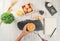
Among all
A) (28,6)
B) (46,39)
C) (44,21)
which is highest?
(28,6)

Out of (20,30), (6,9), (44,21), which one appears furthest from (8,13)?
(44,21)

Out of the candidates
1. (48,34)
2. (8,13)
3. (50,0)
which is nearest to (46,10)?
(50,0)

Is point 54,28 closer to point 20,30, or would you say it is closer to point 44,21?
point 44,21

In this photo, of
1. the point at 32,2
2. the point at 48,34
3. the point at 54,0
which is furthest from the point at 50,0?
the point at 48,34

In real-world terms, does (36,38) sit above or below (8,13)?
below

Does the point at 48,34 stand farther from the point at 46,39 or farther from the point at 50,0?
the point at 50,0

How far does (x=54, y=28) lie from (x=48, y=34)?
7 centimetres

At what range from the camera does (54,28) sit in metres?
1.27

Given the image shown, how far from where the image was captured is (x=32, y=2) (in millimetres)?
1261

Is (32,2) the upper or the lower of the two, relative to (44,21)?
upper

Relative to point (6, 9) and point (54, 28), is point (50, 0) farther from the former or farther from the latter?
point (6, 9)

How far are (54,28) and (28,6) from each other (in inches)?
10.6

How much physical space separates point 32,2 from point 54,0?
176mm

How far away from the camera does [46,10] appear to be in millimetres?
1270
